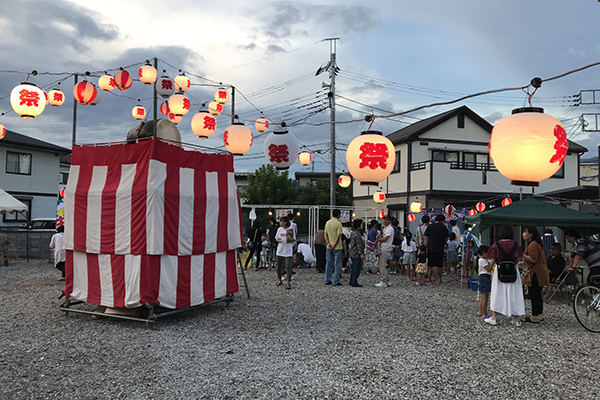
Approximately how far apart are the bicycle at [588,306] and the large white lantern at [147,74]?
1040 cm

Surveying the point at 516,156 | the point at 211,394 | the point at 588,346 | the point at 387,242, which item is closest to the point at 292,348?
the point at 211,394

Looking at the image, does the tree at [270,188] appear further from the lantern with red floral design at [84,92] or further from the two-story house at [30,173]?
the lantern with red floral design at [84,92]

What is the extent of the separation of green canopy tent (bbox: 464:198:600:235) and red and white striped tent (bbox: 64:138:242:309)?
5.89 metres

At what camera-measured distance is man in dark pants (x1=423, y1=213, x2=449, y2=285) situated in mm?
11164

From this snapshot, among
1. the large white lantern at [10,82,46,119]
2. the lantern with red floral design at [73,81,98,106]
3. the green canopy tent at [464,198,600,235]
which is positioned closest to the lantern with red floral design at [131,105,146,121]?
the lantern with red floral design at [73,81,98,106]

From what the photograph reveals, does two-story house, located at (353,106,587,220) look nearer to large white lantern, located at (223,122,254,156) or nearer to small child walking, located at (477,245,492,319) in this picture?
large white lantern, located at (223,122,254,156)

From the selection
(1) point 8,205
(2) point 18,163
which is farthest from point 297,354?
(2) point 18,163

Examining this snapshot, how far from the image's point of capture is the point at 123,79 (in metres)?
10.7

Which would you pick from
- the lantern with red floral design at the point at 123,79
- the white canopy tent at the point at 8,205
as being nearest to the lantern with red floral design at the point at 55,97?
the lantern with red floral design at the point at 123,79

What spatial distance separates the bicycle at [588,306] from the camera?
6.68 meters

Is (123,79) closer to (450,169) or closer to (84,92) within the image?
(84,92)

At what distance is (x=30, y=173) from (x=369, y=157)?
24.9 meters

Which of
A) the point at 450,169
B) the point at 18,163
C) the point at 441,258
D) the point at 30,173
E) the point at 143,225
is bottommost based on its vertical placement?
the point at 441,258

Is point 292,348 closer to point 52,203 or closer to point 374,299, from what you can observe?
point 374,299
